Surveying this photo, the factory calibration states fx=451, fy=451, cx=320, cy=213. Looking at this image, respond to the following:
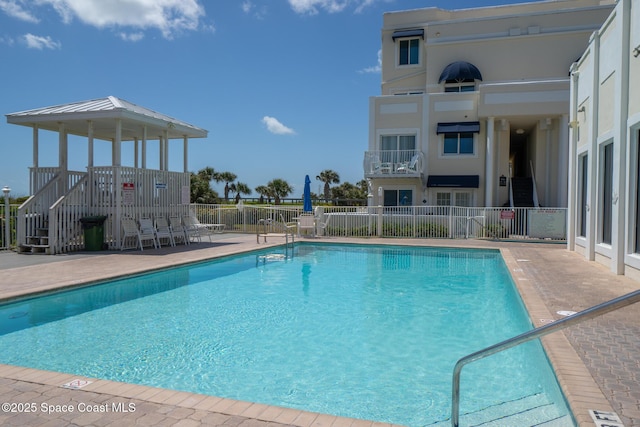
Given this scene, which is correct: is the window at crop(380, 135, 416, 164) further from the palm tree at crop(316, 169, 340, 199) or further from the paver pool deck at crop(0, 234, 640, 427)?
the palm tree at crop(316, 169, 340, 199)

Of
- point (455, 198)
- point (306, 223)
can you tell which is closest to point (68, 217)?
point (306, 223)

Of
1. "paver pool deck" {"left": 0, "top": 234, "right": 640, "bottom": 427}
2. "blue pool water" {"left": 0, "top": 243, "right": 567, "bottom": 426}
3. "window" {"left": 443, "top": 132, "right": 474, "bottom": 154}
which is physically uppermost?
"window" {"left": 443, "top": 132, "right": 474, "bottom": 154}

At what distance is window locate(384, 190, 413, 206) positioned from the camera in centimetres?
2330

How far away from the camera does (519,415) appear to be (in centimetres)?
381

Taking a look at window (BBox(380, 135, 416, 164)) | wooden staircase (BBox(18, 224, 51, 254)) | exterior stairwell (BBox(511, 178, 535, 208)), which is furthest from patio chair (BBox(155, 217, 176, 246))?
exterior stairwell (BBox(511, 178, 535, 208))

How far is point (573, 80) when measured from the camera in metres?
13.8

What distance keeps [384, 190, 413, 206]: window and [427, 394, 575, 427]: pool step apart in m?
19.4

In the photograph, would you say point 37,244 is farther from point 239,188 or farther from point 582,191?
point 239,188

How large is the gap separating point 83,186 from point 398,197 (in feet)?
49.4

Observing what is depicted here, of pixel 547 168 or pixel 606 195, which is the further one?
pixel 547 168

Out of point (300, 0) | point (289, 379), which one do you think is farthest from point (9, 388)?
point (300, 0)

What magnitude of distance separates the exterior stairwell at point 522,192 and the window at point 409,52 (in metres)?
9.13

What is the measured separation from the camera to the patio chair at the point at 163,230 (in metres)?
14.1

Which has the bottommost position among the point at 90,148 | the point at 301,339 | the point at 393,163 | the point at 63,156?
the point at 301,339
